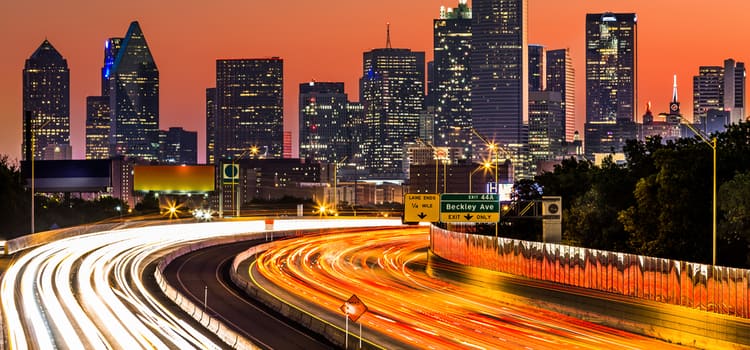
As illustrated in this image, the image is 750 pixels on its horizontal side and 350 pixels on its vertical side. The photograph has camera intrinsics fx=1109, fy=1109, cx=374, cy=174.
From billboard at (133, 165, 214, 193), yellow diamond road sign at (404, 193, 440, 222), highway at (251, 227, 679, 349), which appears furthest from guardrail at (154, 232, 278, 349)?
billboard at (133, 165, 214, 193)

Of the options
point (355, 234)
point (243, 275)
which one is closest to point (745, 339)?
point (243, 275)

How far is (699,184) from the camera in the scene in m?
60.2

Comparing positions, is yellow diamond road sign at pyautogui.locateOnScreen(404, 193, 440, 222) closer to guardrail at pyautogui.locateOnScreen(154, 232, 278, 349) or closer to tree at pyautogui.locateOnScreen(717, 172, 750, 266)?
guardrail at pyautogui.locateOnScreen(154, 232, 278, 349)

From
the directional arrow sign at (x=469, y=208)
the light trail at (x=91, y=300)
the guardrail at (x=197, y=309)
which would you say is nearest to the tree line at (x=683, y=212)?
the directional arrow sign at (x=469, y=208)

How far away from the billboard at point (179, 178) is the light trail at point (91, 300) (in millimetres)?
45150

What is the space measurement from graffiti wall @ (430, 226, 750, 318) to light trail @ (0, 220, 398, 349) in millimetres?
17262

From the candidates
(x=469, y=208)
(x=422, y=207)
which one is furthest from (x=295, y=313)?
(x=422, y=207)

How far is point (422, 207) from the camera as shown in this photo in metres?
69.5

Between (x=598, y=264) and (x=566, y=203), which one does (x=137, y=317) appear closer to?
(x=598, y=264)

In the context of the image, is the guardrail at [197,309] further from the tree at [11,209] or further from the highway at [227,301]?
the tree at [11,209]

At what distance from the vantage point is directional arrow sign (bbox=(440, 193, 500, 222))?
67.4 metres

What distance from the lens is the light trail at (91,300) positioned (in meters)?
40.8

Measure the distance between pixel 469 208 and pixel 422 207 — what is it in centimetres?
322

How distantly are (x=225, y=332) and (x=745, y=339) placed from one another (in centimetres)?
1860
